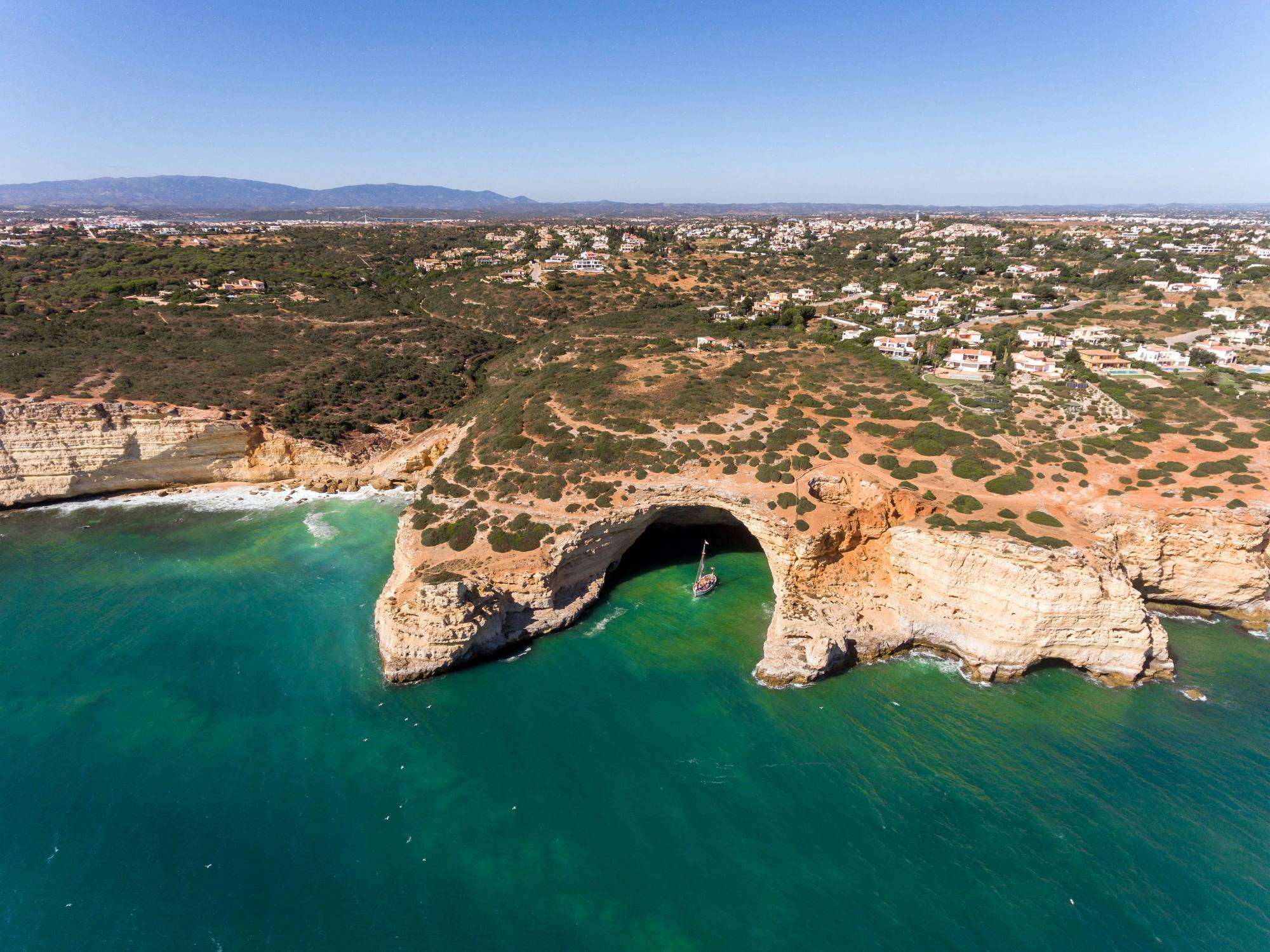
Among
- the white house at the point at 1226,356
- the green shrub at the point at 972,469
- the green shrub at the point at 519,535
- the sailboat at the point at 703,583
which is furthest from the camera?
the white house at the point at 1226,356

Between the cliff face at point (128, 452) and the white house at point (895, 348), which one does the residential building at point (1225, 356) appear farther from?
the cliff face at point (128, 452)

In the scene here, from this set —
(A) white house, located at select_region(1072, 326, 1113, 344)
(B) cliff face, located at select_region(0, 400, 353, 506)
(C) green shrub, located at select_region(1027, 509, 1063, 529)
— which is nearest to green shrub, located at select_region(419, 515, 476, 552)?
(B) cliff face, located at select_region(0, 400, 353, 506)

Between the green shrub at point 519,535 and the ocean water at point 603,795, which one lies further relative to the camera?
the green shrub at point 519,535

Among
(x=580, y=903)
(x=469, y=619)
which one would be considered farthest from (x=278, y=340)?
(x=580, y=903)

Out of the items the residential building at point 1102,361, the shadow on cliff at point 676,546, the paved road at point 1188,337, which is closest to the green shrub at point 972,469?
the shadow on cliff at point 676,546

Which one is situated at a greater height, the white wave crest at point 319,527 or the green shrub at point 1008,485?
the green shrub at point 1008,485

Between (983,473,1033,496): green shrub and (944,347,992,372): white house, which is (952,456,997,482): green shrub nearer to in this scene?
(983,473,1033,496): green shrub

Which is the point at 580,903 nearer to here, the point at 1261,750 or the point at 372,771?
the point at 372,771
